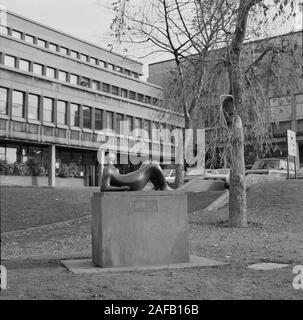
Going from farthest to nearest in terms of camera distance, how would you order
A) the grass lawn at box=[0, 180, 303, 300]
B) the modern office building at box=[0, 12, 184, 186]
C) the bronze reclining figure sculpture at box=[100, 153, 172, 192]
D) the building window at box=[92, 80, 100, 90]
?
the building window at box=[92, 80, 100, 90]
the modern office building at box=[0, 12, 184, 186]
the bronze reclining figure sculpture at box=[100, 153, 172, 192]
the grass lawn at box=[0, 180, 303, 300]

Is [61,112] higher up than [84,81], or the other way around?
[84,81]

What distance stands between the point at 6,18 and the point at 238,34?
36481 mm

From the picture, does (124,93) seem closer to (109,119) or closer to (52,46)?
(109,119)

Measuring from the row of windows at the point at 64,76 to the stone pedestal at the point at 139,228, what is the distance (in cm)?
3049

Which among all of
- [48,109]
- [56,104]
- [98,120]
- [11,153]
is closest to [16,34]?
[56,104]

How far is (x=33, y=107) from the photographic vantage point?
4272 centimetres

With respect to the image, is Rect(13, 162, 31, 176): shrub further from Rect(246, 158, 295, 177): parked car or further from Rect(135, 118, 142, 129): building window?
Rect(246, 158, 295, 177): parked car

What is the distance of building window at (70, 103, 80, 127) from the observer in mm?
46556

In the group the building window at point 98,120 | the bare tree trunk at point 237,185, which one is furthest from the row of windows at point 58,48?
the bare tree trunk at point 237,185

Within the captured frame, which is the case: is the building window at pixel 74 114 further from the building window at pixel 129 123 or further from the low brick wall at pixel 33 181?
the building window at pixel 129 123

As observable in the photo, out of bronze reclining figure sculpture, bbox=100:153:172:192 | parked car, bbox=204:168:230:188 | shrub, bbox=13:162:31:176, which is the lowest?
bronze reclining figure sculpture, bbox=100:153:172:192

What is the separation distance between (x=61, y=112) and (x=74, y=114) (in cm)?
180
